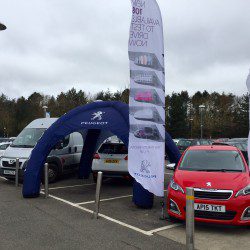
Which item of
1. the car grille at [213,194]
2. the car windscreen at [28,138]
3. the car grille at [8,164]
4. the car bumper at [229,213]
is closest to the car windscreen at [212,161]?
the car grille at [213,194]

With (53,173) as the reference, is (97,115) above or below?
above

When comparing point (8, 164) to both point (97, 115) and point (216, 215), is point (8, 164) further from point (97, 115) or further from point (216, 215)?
point (216, 215)

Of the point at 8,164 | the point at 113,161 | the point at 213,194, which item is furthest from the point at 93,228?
Result: the point at 8,164

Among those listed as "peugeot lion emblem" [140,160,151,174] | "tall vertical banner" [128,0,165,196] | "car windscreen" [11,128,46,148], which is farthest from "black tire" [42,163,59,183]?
"peugeot lion emblem" [140,160,151,174]

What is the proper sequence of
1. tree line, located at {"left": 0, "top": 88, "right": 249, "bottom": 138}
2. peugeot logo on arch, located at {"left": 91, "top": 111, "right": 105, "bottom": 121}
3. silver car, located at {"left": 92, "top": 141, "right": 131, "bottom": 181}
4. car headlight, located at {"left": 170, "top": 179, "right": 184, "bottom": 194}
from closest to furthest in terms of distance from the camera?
car headlight, located at {"left": 170, "top": 179, "right": 184, "bottom": 194} → peugeot logo on arch, located at {"left": 91, "top": 111, "right": 105, "bottom": 121} → silver car, located at {"left": 92, "top": 141, "right": 131, "bottom": 181} → tree line, located at {"left": 0, "top": 88, "right": 249, "bottom": 138}

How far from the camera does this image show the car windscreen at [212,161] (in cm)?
782

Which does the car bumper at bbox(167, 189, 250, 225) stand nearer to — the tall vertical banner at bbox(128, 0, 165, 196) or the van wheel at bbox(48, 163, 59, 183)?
the tall vertical banner at bbox(128, 0, 165, 196)

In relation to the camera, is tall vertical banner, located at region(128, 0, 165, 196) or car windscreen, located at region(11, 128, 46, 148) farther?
car windscreen, located at region(11, 128, 46, 148)

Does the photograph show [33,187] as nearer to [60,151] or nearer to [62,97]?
[60,151]

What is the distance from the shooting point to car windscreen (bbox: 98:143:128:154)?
12412 mm

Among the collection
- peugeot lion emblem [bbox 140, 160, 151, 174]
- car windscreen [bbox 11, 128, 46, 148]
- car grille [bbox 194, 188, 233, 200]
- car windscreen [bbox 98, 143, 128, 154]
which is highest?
car windscreen [bbox 11, 128, 46, 148]

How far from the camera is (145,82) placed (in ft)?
27.0

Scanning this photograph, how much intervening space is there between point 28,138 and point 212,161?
8.11 metres

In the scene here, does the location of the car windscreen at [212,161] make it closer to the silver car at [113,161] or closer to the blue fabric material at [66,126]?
the blue fabric material at [66,126]
